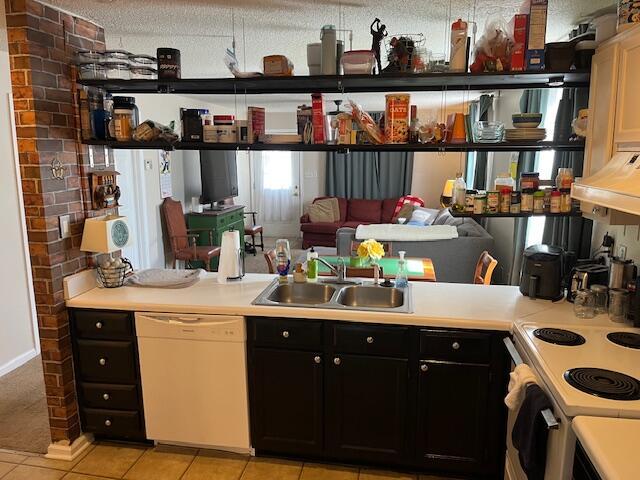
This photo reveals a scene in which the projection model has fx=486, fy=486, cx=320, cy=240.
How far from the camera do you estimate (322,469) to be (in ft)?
8.39

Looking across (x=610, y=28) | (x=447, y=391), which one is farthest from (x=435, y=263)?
(x=610, y=28)

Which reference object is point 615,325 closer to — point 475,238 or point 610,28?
point 610,28

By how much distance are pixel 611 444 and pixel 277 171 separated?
8284 millimetres

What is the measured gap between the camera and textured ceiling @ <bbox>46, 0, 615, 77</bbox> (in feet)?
8.15

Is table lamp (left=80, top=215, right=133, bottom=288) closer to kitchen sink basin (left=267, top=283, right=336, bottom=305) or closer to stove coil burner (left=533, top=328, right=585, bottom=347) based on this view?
kitchen sink basin (left=267, top=283, right=336, bottom=305)

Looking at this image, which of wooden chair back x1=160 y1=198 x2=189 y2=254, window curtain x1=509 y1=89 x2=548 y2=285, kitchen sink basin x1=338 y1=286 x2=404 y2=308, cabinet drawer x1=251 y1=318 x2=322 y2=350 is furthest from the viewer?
wooden chair back x1=160 y1=198 x2=189 y2=254

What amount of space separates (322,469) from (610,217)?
186 cm

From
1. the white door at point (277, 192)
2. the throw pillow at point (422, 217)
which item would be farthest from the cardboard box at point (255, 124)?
the white door at point (277, 192)

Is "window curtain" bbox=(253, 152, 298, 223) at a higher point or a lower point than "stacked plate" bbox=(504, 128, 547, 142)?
lower

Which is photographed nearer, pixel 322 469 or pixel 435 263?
pixel 322 469

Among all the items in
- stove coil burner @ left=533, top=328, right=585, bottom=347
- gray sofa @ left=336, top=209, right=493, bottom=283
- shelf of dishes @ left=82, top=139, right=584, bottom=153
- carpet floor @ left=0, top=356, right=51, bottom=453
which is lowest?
carpet floor @ left=0, top=356, right=51, bottom=453

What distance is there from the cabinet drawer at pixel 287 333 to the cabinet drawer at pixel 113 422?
34.8 inches

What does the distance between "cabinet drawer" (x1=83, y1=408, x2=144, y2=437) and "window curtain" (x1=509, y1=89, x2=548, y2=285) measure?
9.98 feet

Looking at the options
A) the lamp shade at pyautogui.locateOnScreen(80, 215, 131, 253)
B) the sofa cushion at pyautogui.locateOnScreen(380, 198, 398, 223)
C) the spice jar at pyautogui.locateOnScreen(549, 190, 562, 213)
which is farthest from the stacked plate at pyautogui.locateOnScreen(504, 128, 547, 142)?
the sofa cushion at pyautogui.locateOnScreen(380, 198, 398, 223)
